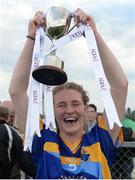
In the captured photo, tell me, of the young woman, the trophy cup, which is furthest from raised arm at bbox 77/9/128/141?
the trophy cup

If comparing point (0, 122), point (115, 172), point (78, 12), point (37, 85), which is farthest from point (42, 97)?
point (115, 172)

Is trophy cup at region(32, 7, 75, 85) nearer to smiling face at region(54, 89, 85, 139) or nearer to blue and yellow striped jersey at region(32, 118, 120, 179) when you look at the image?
smiling face at region(54, 89, 85, 139)

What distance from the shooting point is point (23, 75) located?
8.44ft

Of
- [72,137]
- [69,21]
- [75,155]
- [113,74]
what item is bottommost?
[75,155]

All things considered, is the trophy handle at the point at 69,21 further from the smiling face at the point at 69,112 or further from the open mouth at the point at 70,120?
the open mouth at the point at 70,120

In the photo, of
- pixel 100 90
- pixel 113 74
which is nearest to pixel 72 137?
pixel 100 90

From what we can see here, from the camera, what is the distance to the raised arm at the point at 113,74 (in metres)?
2.48

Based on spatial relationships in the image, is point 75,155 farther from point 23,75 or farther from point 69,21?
point 69,21

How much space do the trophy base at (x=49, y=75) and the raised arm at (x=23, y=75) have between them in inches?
Answer: 7.5

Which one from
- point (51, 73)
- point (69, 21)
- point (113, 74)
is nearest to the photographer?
point (51, 73)

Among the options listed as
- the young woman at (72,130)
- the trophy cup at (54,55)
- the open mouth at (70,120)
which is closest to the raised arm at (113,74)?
the young woman at (72,130)

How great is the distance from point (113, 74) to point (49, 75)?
395 mm

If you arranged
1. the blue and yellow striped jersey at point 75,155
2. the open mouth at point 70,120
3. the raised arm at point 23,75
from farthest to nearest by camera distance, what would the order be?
the raised arm at point 23,75
the open mouth at point 70,120
the blue and yellow striped jersey at point 75,155

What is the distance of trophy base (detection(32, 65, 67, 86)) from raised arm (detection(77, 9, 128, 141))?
30 centimetres
